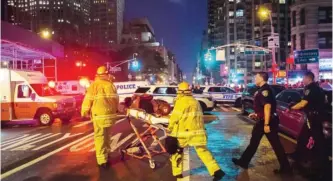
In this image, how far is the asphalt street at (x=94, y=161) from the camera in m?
7.07

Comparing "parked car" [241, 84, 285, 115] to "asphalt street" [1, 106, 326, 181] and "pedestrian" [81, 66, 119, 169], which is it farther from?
"pedestrian" [81, 66, 119, 169]

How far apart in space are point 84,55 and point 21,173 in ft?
236

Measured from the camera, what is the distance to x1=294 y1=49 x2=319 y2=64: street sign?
1284 inches

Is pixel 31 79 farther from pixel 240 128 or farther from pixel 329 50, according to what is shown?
pixel 329 50

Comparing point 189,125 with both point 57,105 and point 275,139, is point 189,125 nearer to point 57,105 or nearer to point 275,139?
point 275,139

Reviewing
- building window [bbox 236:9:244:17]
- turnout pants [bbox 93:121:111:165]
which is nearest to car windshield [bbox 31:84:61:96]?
turnout pants [bbox 93:121:111:165]

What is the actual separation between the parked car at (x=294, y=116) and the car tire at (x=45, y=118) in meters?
9.44

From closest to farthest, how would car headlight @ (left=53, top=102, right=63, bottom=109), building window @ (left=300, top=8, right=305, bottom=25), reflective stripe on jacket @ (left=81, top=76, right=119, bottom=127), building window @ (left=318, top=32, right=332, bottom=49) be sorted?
reflective stripe on jacket @ (left=81, top=76, right=119, bottom=127) < car headlight @ (left=53, top=102, right=63, bottom=109) < building window @ (left=318, top=32, right=332, bottom=49) < building window @ (left=300, top=8, right=305, bottom=25)

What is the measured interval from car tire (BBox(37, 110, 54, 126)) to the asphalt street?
3526 mm

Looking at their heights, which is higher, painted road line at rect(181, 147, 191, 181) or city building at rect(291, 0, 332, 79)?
city building at rect(291, 0, 332, 79)

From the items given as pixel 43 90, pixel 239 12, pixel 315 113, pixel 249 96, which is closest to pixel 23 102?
pixel 43 90

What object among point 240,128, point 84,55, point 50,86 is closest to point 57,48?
point 50,86

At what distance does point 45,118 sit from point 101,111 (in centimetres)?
990

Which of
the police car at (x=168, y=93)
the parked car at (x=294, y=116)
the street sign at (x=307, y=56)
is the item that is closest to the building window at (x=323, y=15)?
the street sign at (x=307, y=56)
